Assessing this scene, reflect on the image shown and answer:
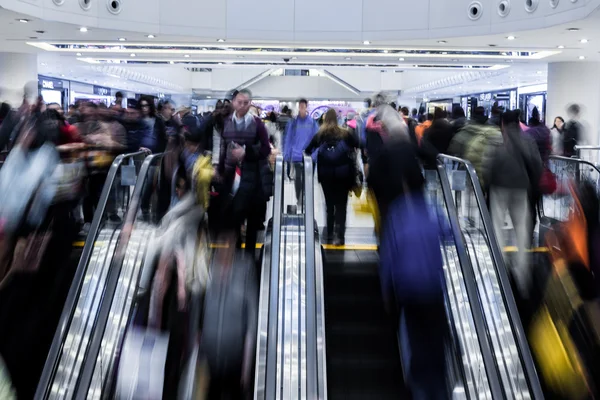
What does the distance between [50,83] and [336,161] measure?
24721 millimetres

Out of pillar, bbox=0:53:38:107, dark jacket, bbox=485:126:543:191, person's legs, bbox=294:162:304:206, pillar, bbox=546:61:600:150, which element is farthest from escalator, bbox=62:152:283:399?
pillar, bbox=546:61:600:150

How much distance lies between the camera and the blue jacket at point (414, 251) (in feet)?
15.9

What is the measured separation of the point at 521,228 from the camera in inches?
320

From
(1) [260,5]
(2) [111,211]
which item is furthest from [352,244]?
(1) [260,5]

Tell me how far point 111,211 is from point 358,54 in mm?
14274

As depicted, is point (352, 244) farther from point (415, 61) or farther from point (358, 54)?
point (415, 61)

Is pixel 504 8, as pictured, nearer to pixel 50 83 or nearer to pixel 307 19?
pixel 307 19

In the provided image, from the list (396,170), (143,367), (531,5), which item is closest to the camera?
(396,170)

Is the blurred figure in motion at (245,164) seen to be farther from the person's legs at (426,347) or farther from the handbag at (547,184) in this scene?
the handbag at (547,184)

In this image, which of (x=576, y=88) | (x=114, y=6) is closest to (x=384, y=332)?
(x=114, y=6)

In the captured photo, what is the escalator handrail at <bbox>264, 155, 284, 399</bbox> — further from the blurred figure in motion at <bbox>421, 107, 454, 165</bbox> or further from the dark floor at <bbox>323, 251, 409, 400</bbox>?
the blurred figure in motion at <bbox>421, 107, 454, 165</bbox>

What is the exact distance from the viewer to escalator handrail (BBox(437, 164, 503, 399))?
6.11 metres

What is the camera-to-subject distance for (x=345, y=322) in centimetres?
738

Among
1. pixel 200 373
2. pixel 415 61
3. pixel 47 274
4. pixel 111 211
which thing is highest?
→ pixel 415 61
